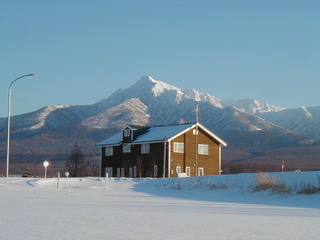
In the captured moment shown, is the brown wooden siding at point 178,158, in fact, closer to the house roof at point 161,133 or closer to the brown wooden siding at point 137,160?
the brown wooden siding at point 137,160

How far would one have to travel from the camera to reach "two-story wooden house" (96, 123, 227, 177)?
5844cm

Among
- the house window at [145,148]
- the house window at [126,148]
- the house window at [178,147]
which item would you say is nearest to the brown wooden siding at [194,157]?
the house window at [178,147]

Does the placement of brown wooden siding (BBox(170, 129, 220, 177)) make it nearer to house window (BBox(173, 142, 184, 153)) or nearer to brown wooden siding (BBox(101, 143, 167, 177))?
house window (BBox(173, 142, 184, 153))

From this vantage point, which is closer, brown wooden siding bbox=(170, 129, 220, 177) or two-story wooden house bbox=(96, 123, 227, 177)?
two-story wooden house bbox=(96, 123, 227, 177)

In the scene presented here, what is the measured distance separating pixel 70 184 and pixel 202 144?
25.4 m

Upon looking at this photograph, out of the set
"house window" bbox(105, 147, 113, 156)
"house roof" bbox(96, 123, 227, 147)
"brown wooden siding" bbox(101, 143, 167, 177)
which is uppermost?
"house roof" bbox(96, 123, 227, 147)

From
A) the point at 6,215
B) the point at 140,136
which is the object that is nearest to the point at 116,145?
the point at 140,136

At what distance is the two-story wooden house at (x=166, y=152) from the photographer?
192 ft

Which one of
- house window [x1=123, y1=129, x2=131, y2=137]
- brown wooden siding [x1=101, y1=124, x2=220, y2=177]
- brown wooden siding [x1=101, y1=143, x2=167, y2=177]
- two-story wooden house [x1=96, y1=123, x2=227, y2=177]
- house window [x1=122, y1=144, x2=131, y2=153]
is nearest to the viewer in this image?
two-story wooden house [x1=96, y1=123, x2=227, y2=177]

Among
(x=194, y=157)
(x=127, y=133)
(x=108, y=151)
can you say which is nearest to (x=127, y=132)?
(x=127, y=133)

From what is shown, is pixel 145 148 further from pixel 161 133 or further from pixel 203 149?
pixel 203 149

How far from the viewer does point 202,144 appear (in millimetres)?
61406

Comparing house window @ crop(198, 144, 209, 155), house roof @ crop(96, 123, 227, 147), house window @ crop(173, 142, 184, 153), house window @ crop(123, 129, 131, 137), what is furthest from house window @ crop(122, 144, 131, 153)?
house window @ crop(198, 144, 209, 155)

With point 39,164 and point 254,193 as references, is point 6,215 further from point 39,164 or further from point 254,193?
point 39,164
